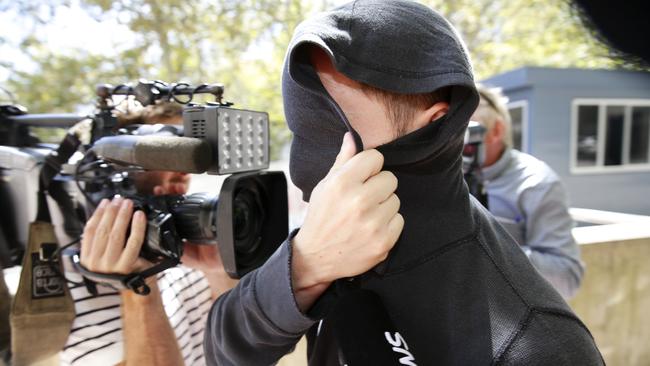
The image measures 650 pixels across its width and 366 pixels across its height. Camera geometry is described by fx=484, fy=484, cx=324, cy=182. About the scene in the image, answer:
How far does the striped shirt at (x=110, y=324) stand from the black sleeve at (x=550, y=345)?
3.51ft

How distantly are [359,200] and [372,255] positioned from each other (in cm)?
10

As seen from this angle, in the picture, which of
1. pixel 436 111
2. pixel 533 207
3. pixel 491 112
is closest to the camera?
pixel 436 111

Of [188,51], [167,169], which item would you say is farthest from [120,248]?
[188,51]

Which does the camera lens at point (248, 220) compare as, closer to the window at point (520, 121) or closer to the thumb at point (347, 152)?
the thumb at point (347, 152)

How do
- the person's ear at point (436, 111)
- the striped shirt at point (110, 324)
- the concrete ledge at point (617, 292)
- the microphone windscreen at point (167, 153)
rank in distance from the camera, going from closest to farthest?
the person's ear at point (436, 111)
the microphone windscreen at point (167, 153)
the striped shirt at point (110, 324)
the concrete ledge at point (617, 292)

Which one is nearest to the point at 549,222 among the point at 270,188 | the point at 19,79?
the point at 270,188

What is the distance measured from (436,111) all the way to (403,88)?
9 cm

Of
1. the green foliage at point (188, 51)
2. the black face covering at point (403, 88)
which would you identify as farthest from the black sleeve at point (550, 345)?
the green foliage at point (188, 51)

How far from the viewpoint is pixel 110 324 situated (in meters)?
1.38

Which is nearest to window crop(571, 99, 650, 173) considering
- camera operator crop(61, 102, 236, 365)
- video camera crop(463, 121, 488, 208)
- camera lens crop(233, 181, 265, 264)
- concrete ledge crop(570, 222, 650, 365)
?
concrete ledge crop(570, 222, 650, 365)

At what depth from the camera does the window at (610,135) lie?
7.20 m

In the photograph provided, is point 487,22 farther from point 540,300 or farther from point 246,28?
point 540,300

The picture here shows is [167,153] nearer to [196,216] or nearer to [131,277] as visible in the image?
[196,216]

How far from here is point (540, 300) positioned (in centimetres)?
82
